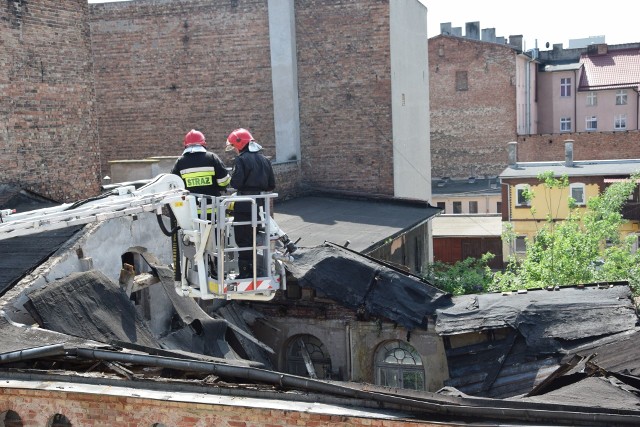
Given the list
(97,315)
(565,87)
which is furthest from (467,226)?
(97,315)

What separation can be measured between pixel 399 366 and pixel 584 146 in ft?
113

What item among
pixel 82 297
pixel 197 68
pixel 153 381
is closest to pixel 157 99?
pixel 197 68

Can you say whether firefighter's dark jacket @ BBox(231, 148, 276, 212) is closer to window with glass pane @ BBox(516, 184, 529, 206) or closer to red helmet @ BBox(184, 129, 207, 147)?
red helmet @ BBox(184, 129, 207, 147)

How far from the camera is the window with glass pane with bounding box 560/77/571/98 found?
53.7 meters

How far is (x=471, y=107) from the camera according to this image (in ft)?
156

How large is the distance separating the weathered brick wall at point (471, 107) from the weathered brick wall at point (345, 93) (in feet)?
78.1

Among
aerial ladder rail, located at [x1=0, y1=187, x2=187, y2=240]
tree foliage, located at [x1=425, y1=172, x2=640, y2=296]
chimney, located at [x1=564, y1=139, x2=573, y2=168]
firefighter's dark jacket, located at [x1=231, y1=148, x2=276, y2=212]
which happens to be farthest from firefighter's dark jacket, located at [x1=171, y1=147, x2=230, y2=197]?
chimney, located at [x1=564, y1=139, x2=573, y2=168]

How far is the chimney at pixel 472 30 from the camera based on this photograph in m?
54.9

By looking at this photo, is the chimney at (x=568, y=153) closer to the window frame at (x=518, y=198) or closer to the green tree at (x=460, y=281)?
the window frame at (x=518, y=198)

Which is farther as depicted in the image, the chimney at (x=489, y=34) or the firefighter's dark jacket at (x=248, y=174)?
the chimney at (x=489, y=34)

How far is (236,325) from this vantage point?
14.2m

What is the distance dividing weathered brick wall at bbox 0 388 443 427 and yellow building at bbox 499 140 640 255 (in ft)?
88.0

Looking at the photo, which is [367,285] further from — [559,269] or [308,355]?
[559,269]

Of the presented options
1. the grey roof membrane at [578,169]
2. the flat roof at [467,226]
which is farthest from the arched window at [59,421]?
the flat roof at [467,226]
